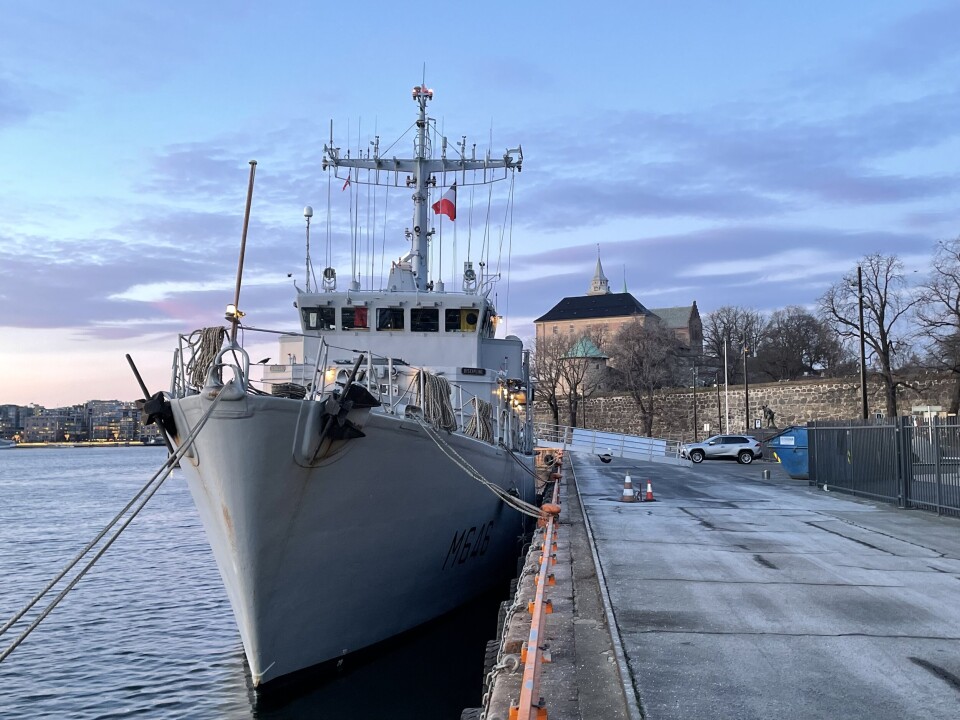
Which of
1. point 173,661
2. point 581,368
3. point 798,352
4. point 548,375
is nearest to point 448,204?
point 173,661

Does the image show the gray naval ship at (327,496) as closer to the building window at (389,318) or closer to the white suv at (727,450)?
the building window at (389,318)

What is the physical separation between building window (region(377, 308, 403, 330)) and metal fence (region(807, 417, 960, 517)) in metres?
9.68

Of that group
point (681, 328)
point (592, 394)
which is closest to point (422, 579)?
point (592, 394)

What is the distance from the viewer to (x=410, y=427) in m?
8.90

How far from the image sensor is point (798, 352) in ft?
266

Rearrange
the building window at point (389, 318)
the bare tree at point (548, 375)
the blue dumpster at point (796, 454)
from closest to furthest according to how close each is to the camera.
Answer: the building window at point (389, 318), the blue dumpster at point (796, 454), the bare tree at point (548, 375)

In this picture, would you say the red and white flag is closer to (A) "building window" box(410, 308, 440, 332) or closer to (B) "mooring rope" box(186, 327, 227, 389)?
(A) "building window" box(410, 308, 440, 332)

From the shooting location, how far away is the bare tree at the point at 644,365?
7025 centimetres

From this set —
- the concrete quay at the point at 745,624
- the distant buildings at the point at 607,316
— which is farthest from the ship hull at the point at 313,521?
the distant buildings at the point at 607,316

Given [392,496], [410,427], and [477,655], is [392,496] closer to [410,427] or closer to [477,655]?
[410,427]

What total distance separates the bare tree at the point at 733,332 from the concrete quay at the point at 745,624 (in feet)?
251

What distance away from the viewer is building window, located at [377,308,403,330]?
49.5ft

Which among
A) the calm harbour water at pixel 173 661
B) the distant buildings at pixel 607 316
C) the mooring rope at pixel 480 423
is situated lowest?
the calm harbour water at pixel 173 661

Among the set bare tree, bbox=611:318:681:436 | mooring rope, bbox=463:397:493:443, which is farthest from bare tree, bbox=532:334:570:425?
mooring rope, bbox=463:397:493:443
